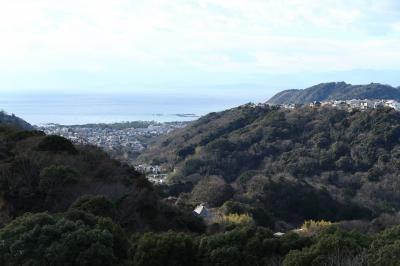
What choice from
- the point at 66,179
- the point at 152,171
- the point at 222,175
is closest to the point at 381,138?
the point at 222,175

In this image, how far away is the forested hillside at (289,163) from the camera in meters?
27.9

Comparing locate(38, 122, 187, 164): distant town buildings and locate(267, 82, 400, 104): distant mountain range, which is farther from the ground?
locate(267, 82, 400, 104): distant mountain range

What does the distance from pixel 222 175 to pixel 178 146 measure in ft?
37.4

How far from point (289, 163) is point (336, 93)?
61927mm

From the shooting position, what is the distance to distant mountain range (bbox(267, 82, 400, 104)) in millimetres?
93125

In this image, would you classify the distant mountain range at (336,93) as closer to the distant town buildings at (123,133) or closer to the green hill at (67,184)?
the distant town buildings at (123,133)

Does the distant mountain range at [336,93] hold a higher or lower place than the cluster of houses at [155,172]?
higher

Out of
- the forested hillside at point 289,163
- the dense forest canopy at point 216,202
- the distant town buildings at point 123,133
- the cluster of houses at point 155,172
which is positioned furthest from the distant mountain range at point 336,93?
the cluster of houses at point 155,172

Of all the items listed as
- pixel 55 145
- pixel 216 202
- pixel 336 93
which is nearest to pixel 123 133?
pixel 216 202

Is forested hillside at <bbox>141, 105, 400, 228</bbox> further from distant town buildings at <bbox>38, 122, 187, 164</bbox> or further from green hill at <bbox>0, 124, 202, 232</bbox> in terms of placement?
green hill at <bbox>0, 124, 202, 232</bbox>

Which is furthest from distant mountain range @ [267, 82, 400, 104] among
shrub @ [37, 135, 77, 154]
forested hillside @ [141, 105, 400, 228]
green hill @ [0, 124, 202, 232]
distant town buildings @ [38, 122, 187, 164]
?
shrub @ [37, 135, 77, 154]

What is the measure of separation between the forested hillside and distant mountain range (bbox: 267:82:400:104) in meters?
42.6

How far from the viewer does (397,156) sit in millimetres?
36062

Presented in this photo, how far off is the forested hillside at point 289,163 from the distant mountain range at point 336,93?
42.6m
